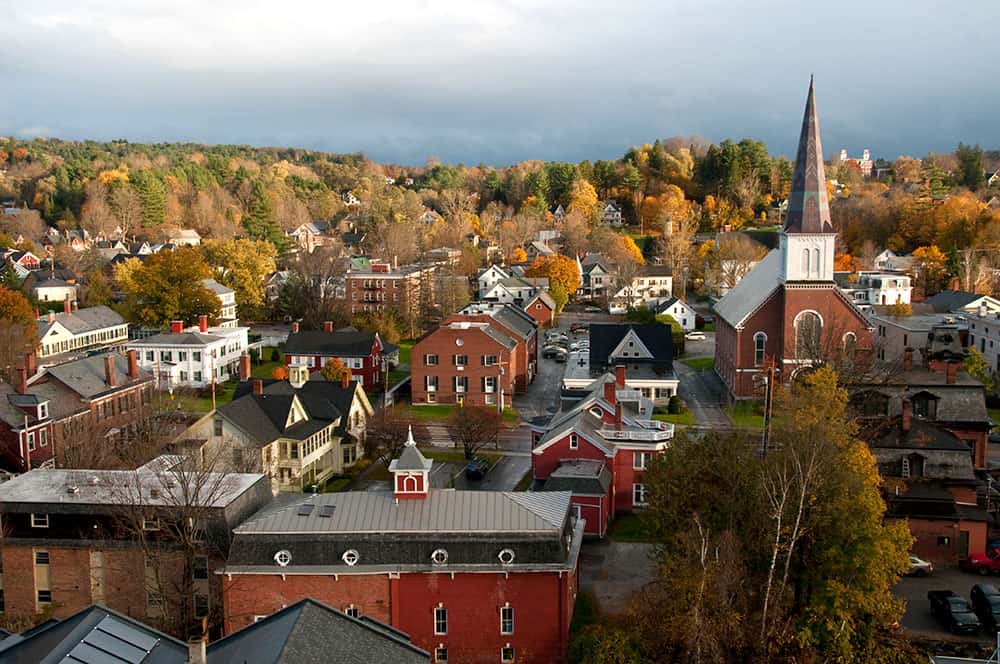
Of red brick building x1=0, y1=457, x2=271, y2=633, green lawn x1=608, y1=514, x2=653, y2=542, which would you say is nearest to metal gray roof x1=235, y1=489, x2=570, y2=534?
red brick building x1=0, y1=457, x2=271, y2=633

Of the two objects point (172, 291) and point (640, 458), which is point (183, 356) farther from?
point (640, 458)

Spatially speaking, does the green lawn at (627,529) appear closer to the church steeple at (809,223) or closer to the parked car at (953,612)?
the parked car at (953,612)

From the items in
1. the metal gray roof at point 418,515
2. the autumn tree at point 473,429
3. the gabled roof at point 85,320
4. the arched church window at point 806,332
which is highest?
the arched church window at point 806,332

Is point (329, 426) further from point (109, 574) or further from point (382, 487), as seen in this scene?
point (109, 574)

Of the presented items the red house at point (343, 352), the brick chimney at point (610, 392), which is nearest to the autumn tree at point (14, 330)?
the red house at point (343, 352)

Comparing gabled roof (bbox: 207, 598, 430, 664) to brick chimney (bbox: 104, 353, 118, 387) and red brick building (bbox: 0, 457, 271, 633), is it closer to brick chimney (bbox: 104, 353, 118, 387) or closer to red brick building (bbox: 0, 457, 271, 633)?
red brick building (bbox: 0, 457, 271, 633)

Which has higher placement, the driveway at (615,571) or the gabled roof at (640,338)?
the gabled roof at (640,338)
